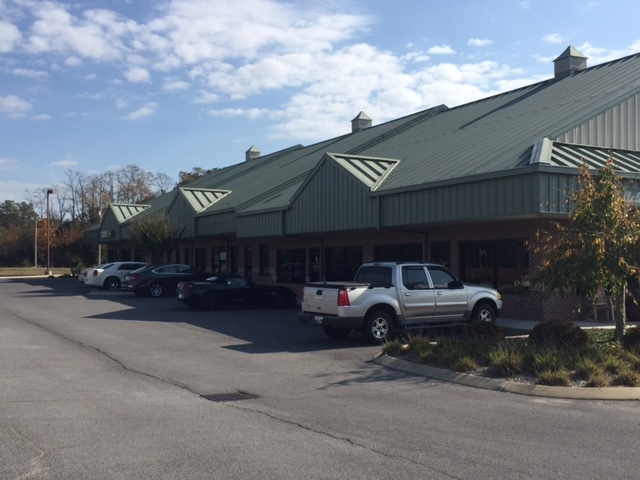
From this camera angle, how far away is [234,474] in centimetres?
635

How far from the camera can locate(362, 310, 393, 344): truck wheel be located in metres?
15.7

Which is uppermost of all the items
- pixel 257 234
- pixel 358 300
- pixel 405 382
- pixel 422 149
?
pixel 422 149

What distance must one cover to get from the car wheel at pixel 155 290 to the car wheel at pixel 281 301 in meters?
8.36

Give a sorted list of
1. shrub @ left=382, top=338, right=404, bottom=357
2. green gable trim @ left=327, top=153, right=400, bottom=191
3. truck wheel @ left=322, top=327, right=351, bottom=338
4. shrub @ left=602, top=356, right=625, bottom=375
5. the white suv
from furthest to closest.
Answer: the white suv
green gable trim @ left=327, top=153, right=400, bottom=191
truck wheel @ left=322, top=327, right=351, bottom=338
shrub @ left=382, top=338, right=404, bottom=357
shrub @ left=602, top=356, right=625, bottom=375

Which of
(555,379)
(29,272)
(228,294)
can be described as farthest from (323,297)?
(29,272)

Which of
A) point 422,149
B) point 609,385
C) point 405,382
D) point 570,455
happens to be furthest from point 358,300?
point 422,149

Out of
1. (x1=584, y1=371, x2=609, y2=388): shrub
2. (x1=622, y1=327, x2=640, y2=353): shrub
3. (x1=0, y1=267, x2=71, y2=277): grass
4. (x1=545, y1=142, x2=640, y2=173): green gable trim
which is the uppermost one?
(x1=545, y1=142, x2=640, y2=173): green gable trim

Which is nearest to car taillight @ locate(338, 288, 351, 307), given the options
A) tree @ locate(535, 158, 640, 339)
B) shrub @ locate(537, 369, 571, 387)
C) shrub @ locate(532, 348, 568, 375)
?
tree @ locate(535, 158, 640, 339)

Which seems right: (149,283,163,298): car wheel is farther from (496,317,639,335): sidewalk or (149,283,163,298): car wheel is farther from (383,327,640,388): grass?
(383,327,640,388): grass

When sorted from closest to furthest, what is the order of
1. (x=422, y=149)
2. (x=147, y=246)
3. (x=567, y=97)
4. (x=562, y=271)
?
(x=562, y=271) → (x=567, y=97) → (x=422, y=149) → (x=147, y=246)

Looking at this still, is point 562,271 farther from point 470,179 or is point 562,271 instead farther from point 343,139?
point 343,139

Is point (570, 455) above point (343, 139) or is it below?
below

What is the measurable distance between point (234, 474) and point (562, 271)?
870 cm

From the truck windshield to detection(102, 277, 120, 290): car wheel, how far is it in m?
25.3
